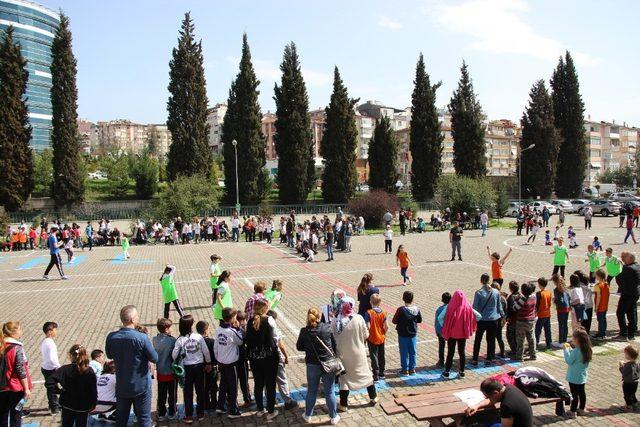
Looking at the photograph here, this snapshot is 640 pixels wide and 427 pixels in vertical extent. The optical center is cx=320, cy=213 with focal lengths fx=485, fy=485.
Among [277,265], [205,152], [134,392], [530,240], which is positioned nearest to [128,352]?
[134,392]

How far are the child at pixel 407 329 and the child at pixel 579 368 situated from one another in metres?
2.32

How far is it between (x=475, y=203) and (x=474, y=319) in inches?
1314

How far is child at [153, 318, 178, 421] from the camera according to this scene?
693cm

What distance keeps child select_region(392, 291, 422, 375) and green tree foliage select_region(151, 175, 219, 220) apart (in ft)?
98.8

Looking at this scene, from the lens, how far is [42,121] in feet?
338

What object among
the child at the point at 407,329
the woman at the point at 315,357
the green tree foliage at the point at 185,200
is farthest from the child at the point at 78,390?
the green tree foliage at the point at 185,200

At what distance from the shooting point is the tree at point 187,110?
50719 millimetres

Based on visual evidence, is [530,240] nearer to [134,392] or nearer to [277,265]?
[277,265]

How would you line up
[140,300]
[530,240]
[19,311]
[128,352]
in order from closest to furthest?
[128,352], [19,311], [140,300], [530,240]

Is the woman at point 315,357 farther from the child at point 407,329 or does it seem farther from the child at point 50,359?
the child at point 50,359

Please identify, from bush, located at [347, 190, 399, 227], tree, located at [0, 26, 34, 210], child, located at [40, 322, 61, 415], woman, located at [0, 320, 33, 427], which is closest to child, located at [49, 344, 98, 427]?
woman, located at [0, 320, 33, 427]

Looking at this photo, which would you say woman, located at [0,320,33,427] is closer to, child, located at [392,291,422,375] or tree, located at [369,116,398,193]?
child, located at [392,291,422,375]

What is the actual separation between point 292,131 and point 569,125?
39.2m

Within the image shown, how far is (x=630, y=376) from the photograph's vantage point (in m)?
7.03
